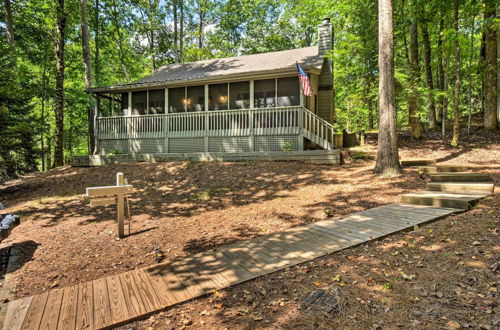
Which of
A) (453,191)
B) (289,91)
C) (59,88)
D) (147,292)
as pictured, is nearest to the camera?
(147,292)

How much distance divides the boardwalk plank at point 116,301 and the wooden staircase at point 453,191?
536 centimetres

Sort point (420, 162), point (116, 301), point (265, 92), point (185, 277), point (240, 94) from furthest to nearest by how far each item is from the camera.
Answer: point (240, 94), point (265, 92), point (420, 162), point (185, 277), point (116, 301)

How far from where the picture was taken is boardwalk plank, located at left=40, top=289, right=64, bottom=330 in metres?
2.47

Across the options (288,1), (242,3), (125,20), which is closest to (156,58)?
(125,20)

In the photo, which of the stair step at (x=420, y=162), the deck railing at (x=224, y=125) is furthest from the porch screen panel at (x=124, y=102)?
the stair step at (x=420, y=162)

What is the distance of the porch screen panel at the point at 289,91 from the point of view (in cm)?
1263

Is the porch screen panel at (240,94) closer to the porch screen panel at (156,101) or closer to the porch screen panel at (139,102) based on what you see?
the porch screen panel at (156,101)

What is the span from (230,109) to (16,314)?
11.4 m

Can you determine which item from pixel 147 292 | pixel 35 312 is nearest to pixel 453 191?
pixel 147 292

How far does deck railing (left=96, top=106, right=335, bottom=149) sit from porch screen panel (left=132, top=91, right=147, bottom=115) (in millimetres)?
1505

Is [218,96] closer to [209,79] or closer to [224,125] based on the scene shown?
[209,79]

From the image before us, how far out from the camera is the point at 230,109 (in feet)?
43.0

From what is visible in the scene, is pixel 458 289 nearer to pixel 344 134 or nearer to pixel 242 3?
pixel 344 134

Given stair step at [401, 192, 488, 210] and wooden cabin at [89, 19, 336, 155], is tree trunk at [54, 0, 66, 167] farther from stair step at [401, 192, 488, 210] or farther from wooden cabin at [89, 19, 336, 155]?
stair step at [401, 192, 488, 210]
